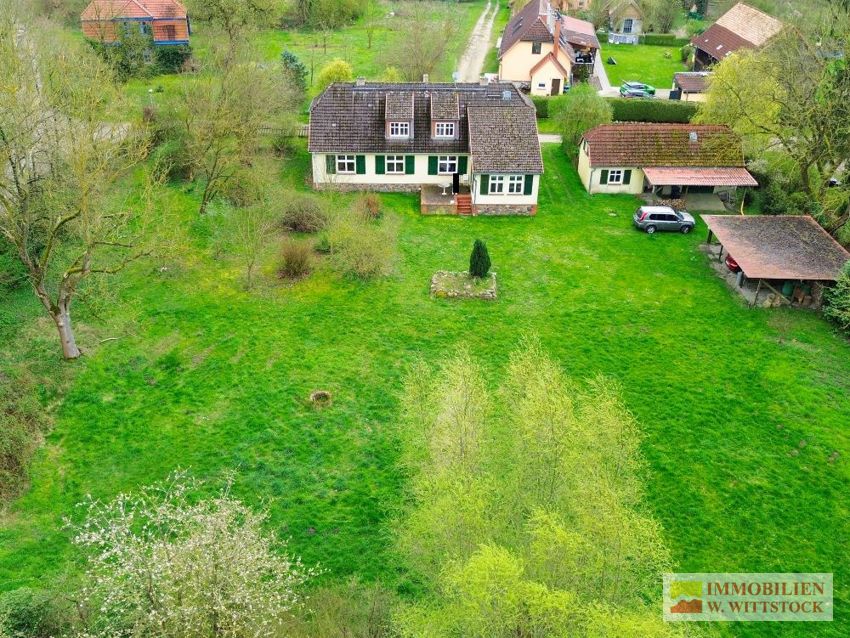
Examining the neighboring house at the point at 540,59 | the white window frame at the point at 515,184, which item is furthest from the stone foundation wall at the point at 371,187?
the neighboring house at the point at 540,59

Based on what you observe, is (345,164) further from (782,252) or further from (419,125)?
(782,252)

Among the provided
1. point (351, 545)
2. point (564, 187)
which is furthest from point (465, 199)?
point (351, 545)

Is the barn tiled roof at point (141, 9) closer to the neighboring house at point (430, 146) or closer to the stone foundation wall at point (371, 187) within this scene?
the neighboring house at point (430, 146)

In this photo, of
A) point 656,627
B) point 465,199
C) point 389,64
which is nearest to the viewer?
point 656,627

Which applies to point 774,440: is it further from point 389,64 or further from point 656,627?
point 389,64

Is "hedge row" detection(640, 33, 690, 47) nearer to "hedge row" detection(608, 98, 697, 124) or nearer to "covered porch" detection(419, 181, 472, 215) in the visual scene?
"hedge row" detection(608, 98, 697, 124)

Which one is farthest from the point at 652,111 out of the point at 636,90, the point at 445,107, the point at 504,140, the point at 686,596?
the point at 686,596

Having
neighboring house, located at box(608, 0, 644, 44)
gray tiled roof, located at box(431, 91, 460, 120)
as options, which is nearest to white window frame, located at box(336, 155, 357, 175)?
gray tiled roof, located at box(431, 91, 460, 120)
